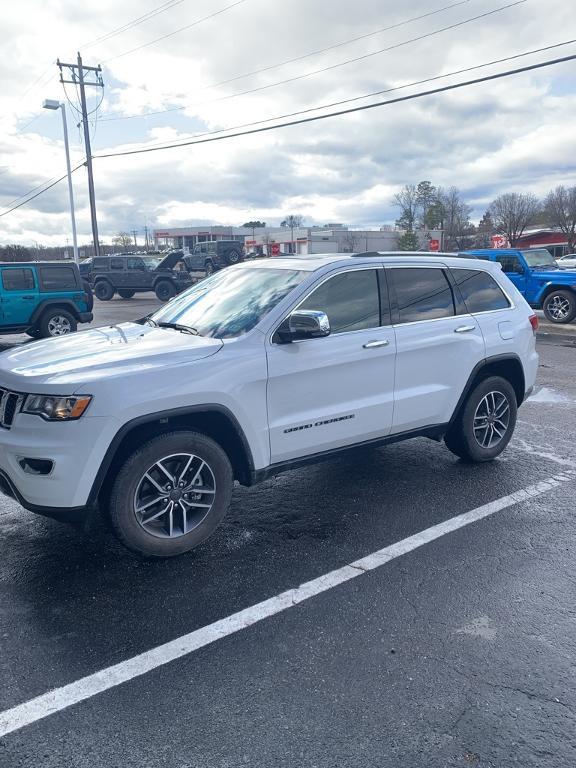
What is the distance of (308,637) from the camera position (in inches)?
118

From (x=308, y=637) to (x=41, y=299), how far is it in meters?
12.3

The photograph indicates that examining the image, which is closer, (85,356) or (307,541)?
(85,356)

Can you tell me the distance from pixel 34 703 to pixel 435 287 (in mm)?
3925

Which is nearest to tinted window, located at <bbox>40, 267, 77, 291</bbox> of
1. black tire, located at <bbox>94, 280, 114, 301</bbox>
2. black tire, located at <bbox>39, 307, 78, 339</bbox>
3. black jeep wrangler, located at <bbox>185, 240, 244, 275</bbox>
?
black tire, located at <bbox>39, 307, 78, 339</bbox>

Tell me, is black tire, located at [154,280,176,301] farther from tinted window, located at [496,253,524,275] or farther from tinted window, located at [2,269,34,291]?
tinted window, located at [496,253,524,275]

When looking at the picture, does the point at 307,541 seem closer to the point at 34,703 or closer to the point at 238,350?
the point at 238,350

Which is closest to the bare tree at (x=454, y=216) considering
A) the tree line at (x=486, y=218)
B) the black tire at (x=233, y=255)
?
the tree line at (x=486, y=218)

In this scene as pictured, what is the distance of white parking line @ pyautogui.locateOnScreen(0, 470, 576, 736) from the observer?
2537 millimetres

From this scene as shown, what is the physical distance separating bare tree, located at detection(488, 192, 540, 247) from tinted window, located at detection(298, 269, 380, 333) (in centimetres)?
8325

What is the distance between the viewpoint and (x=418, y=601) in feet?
10.8

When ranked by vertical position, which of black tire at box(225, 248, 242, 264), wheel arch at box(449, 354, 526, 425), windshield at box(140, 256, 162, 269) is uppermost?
black tire at box(225, 248, 242, 264)

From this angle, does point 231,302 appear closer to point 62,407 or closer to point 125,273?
point 62,407

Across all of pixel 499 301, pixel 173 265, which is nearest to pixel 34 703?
pixel 499 301

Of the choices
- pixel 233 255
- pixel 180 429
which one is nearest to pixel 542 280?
pixel 180 429
